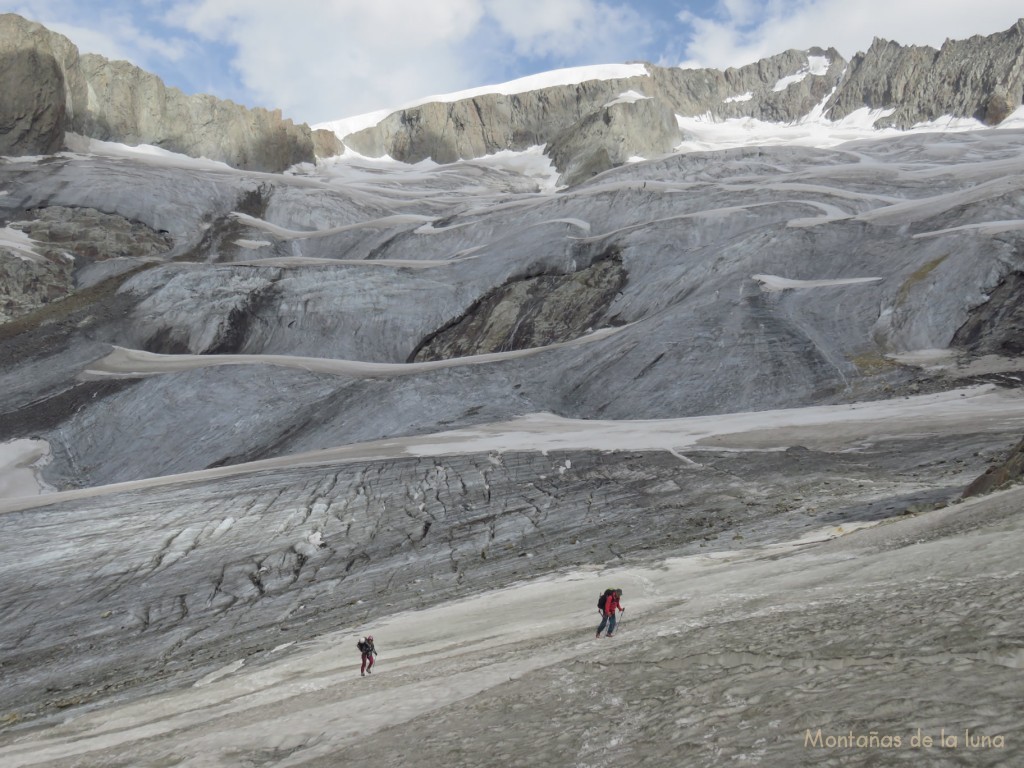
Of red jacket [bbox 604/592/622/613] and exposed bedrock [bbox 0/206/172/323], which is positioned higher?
exposed bedrock [bbox 0/206/172/323]

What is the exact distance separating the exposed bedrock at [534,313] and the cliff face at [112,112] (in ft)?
229

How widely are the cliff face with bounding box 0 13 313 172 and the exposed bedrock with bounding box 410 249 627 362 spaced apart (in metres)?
69.8

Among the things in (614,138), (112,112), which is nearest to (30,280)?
(112,112)

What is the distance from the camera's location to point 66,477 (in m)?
40.8

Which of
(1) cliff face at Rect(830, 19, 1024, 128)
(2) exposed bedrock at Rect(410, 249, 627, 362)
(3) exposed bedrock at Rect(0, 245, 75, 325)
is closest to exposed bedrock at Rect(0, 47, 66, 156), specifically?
(3) exposed bedrock at Rect(0, 245, 75, 325)

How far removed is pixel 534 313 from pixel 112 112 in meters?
88.6

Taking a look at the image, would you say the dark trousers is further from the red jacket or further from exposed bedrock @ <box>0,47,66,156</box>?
exposed bedrock @ <box>0,47,66,156</box>

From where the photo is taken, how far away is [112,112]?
385 ft

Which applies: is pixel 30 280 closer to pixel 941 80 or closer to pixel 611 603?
pixel 611 603

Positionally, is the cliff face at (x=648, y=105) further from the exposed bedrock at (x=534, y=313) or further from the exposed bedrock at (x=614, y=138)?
the exposed bedrock at (x=534, y=313)

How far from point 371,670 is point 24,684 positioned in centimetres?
889

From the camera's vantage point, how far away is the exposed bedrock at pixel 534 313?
54656mm

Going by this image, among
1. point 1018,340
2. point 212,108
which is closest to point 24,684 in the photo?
point 1018,340

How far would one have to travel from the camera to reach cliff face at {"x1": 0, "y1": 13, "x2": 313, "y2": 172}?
98.3 meters
